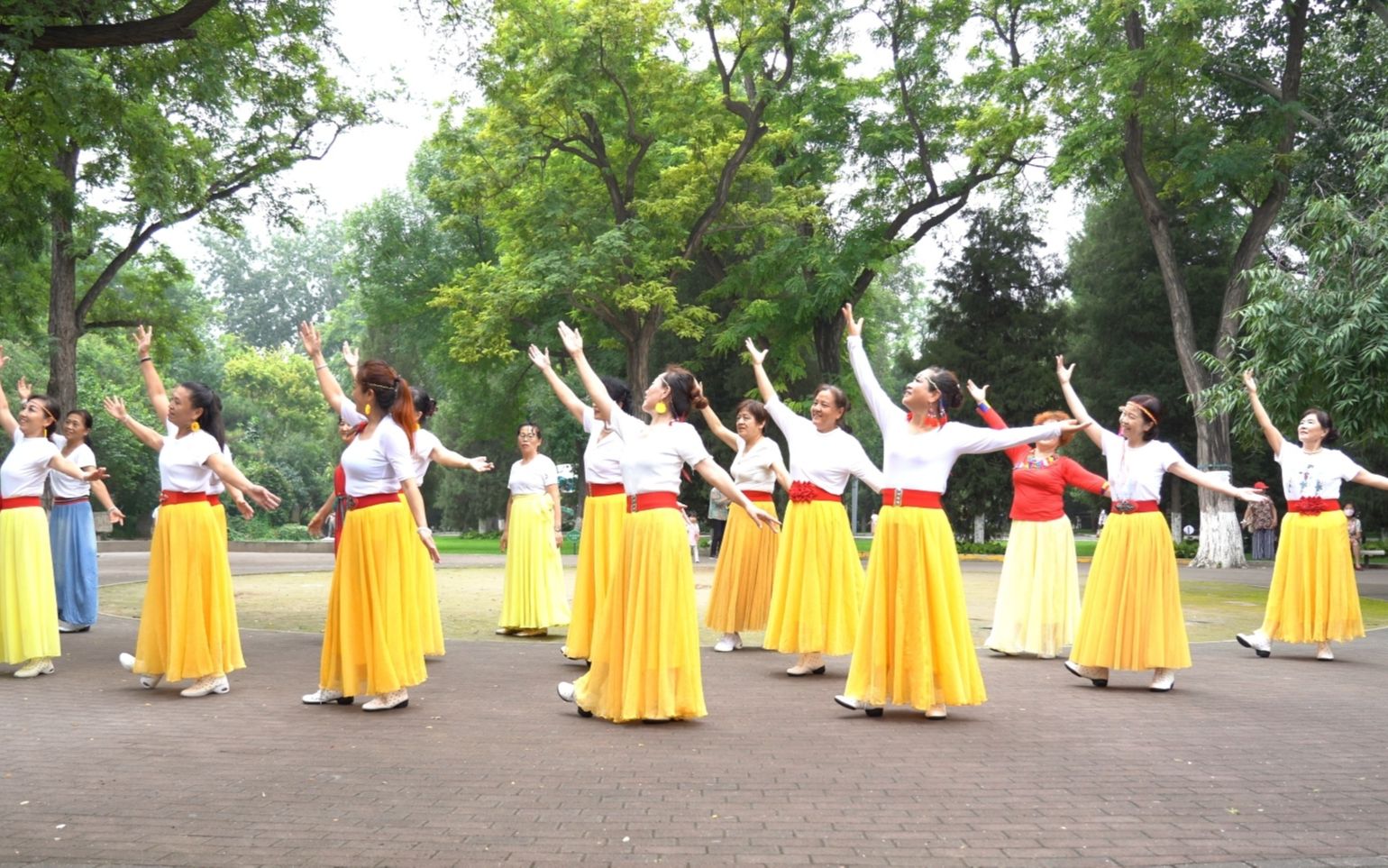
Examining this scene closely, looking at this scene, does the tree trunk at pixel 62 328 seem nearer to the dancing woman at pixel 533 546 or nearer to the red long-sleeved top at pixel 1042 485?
the dancing woman at pixel 533 546

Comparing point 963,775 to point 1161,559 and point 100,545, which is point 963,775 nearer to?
point 1161,559

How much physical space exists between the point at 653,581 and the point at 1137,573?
13.8 ft

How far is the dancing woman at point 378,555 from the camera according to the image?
27.3ft

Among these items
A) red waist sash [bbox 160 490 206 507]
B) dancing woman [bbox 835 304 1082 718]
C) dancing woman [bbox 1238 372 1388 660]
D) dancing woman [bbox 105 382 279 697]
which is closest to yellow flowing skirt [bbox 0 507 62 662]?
dancing woman [bbox 105 382 279 697]

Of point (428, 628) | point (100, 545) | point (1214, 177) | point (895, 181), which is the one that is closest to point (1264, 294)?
point (1214, 177)

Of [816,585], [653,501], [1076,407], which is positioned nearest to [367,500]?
[653,501]

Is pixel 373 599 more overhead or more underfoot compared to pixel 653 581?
more underfoot

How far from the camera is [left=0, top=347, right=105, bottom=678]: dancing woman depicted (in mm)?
10047

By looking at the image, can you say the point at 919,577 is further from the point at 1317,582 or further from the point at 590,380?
the point at 1317,582

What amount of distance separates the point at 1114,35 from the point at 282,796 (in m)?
27.9

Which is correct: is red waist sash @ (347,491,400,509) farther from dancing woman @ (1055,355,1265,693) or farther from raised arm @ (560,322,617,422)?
dancing woman @ (1055,355,1265,693)

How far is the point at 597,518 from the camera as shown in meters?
10.3

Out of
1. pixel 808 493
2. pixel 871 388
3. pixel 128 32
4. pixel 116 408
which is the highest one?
pixel 128 32

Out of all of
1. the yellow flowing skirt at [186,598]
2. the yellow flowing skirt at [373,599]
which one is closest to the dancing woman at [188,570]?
the yellow flowing skirt at [186,598]
